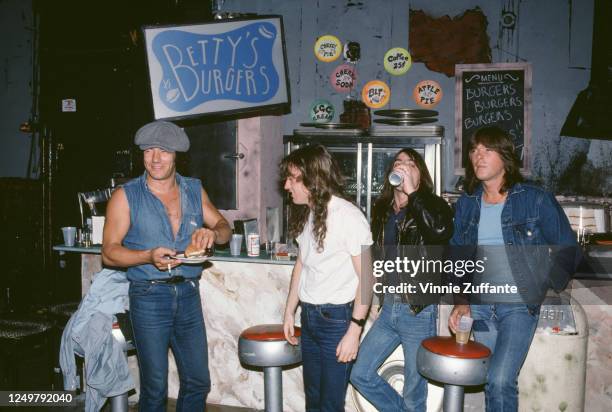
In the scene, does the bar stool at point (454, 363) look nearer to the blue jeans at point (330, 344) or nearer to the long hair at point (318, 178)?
the blue jeans at point (330, 344)

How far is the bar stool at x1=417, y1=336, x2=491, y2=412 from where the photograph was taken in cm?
251

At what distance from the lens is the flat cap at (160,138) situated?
264 cm

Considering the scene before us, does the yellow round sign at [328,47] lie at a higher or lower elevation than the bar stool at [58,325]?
higher

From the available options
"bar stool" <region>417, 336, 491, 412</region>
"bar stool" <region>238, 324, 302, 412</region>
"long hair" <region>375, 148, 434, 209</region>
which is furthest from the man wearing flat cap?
"bar stool" <region>417, 336, 491, 412</region>

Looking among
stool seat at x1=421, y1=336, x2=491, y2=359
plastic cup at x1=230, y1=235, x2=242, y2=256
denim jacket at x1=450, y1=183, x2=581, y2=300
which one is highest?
denim jacket at x1=450, y1=183, x2=581, y2=300

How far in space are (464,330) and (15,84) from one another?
254 inches

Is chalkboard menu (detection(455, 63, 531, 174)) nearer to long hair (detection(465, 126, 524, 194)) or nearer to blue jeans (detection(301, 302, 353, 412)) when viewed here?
long hair (detection(465, 126, 524, 194))

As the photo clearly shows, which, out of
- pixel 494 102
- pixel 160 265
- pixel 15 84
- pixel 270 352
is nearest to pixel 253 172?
pixel 494 102

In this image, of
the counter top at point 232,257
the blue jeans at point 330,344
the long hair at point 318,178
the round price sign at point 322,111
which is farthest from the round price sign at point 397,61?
the blue jeans at point 330,344

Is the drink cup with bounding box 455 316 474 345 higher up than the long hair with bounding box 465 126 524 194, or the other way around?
the long hair with bounding box 465 126 524 194

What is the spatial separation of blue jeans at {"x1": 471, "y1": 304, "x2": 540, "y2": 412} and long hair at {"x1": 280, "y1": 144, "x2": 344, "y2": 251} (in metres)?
0.97

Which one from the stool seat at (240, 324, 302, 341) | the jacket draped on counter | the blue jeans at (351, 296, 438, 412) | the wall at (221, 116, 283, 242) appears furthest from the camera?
the wall at (221, 116, 283, 242)

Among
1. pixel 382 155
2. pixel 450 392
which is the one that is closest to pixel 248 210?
pixel 382 155

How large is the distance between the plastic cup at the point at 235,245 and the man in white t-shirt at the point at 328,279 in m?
1.13
